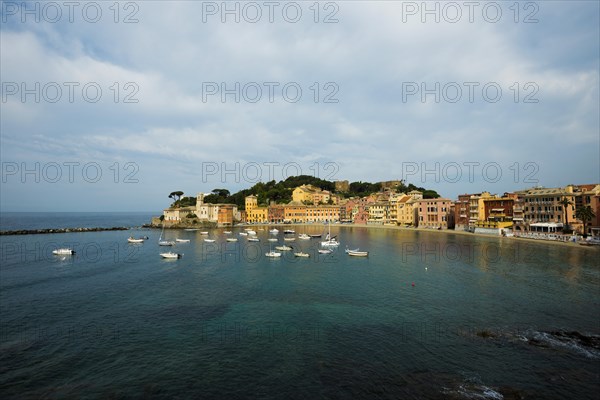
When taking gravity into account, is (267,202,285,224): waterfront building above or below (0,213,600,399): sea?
above

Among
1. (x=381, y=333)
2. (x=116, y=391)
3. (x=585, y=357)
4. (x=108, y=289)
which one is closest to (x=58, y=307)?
(x=108, y=289)

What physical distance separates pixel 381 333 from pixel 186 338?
11065 millimetres

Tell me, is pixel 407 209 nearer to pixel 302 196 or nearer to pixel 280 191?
pixel 302 196

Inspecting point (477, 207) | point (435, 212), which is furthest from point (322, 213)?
point (477, 207)

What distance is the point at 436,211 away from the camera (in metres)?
93.2

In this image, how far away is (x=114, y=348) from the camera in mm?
18125

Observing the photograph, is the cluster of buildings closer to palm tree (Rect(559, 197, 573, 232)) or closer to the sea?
palm tree (Rect(559, 197, 573, 232))

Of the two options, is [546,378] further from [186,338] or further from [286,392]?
[186,338]

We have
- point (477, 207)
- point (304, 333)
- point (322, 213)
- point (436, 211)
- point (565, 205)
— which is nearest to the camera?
point (304, 333)

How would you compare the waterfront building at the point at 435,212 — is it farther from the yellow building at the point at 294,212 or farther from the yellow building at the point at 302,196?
the yellow building at the point at 302,196

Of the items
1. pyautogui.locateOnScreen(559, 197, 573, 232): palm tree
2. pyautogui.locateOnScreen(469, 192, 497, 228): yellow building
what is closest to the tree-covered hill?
pyautogui.locateOnScreen(469, 192, 497, 228): yellow building

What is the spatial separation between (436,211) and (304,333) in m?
82.2

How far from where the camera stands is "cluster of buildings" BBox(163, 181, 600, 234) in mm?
63844

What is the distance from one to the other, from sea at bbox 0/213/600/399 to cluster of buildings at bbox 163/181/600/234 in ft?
96.6
